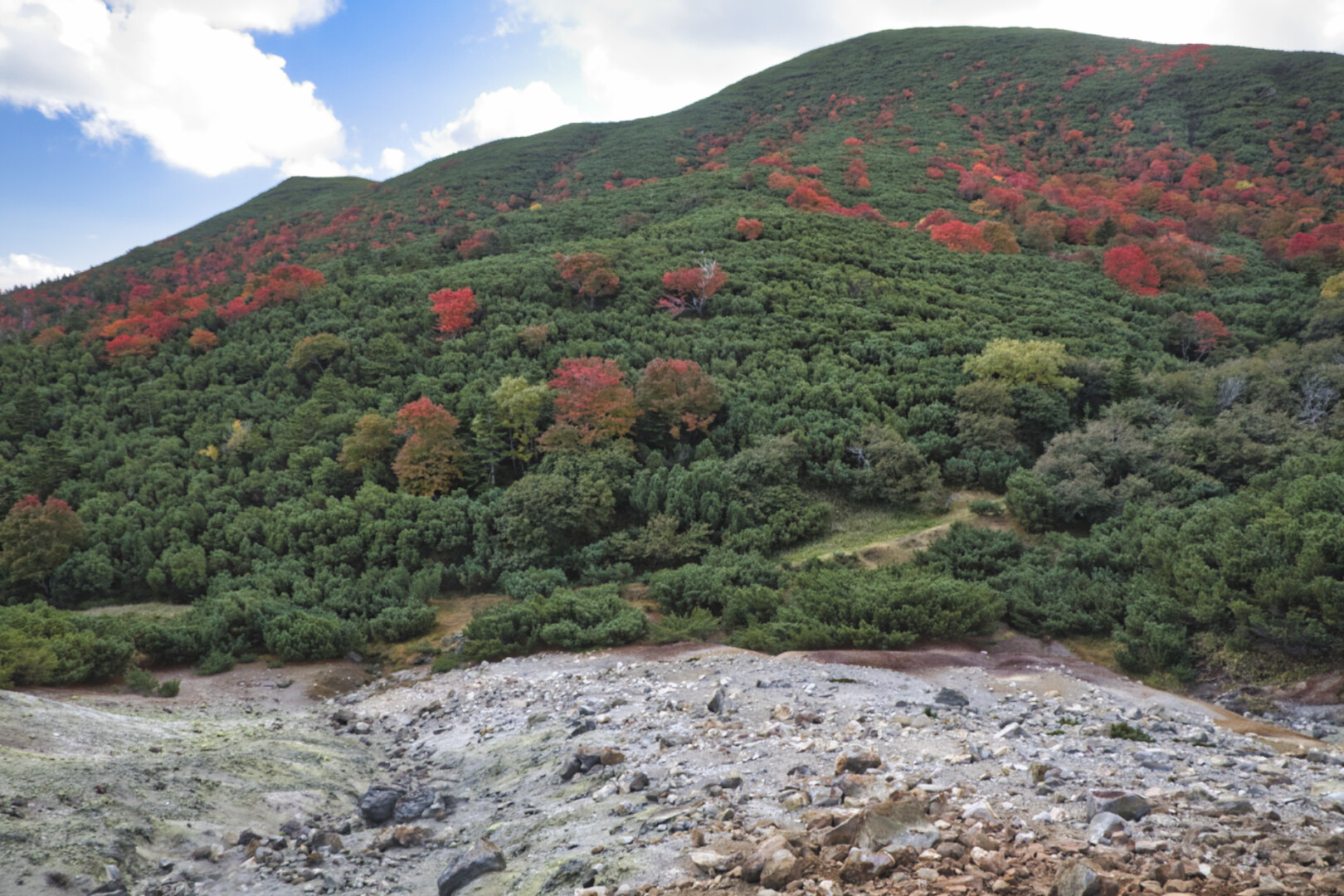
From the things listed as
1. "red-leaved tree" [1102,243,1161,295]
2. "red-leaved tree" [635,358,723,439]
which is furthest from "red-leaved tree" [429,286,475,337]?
"red-leaved tree" [1102,243,1161,295]

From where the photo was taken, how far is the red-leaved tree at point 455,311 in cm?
2978

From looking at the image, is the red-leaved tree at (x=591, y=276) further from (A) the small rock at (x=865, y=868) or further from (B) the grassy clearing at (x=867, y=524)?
(A) the small rock at (x=865, y=868)

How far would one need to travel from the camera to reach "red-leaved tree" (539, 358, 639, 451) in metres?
21.2

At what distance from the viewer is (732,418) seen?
22703 millimetres

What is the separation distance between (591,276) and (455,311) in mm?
6341

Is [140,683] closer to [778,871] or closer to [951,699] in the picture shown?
[778,871]

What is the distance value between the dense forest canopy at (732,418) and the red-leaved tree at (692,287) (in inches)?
6.7

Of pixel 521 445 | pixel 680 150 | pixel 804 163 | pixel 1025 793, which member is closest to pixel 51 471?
pixel 521 445

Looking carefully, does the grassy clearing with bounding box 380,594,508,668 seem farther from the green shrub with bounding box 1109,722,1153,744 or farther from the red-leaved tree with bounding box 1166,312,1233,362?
the red-leaved tree with bounding box 1166,312,1233,362

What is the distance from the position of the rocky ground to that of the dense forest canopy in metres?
3.66

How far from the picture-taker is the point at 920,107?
6681 cm

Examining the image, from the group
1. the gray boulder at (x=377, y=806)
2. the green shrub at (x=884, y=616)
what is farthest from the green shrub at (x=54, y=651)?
the green shrub at (x=884, y=616)

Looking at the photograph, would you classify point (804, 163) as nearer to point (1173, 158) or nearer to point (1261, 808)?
point (1173, 158)

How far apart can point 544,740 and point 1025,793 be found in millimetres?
5102
